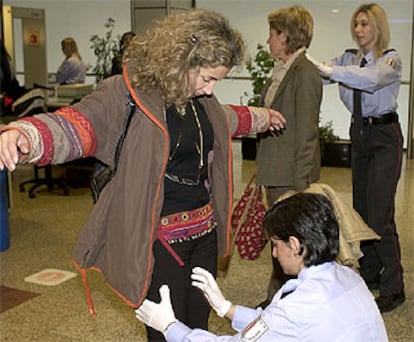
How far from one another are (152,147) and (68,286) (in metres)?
2.32

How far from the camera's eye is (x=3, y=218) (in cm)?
471

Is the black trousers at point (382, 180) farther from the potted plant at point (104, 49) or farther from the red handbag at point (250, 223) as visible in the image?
the potted plant at point (104, 49)

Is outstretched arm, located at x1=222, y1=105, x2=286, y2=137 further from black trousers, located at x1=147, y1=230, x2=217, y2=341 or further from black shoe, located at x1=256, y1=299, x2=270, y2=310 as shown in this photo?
black shoe, located at x1=256, y1=299, x2=270, y2=310

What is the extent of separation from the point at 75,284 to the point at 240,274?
1.05 m

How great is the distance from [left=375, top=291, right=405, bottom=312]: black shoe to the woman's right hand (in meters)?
2.50

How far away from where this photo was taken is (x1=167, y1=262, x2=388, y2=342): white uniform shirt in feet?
5.27

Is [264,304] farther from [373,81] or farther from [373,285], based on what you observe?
[373,81]

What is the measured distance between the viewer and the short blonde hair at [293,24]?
3285 millimetres

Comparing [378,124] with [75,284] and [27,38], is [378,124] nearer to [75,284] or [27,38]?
[75,284]

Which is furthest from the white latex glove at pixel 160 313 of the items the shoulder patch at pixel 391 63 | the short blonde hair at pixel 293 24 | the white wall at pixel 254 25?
the white wall at pixel 254 25

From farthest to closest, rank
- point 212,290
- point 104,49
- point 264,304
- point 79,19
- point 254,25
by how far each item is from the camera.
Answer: point 79,19 → point 104,49 → point 254,25 → point 264,304 → point 212,290

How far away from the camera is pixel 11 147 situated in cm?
165

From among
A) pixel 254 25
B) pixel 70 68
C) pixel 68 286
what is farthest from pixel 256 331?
pixel 254 25

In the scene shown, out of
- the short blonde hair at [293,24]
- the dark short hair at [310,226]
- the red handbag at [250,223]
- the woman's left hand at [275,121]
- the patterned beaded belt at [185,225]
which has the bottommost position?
the red handbag at [250,223]
